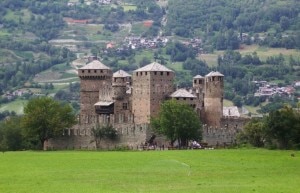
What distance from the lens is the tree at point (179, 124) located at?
10344 cm

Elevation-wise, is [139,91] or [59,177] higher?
[139,91]

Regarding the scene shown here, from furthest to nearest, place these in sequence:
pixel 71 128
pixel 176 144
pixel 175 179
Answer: pixel 71 128 → pixel 176 144 → pixel 175 179

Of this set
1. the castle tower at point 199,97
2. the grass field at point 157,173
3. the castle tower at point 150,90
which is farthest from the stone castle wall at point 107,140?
the grass field at point 157,173

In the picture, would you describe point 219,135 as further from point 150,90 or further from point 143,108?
point 143,108

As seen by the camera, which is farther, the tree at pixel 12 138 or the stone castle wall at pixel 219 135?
the tree at pixel 12 138

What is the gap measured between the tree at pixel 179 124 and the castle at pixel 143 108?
324 centimetres

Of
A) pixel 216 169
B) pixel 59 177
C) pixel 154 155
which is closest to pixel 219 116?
pixel 154 155

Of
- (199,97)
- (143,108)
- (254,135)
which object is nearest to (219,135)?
(254,135)

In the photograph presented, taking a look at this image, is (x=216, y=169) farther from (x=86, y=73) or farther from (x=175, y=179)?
(x=86, y=73)

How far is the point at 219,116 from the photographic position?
11744 centimetres

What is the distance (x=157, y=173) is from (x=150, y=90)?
52.0 meters

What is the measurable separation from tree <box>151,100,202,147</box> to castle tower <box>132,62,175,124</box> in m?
8.38

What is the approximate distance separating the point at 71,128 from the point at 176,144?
1379 cm

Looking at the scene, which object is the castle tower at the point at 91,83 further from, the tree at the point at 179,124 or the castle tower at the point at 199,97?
the tree at the point at 179,124
